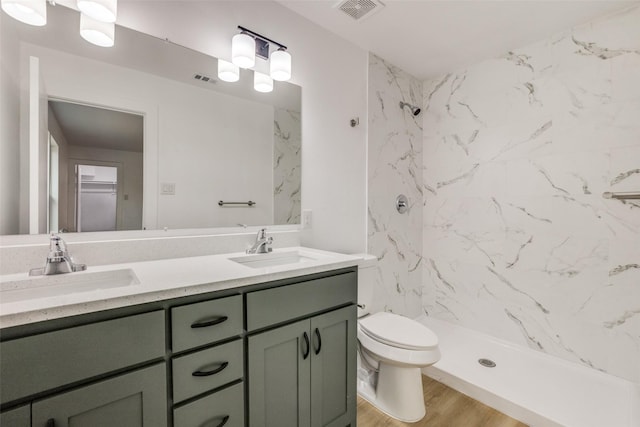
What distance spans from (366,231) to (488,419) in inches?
52.1

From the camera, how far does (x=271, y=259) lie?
5.07 feet

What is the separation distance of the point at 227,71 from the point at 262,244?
947 millimetres

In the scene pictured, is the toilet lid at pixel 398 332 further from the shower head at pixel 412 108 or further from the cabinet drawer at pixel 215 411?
the shower head at pixel 412 108

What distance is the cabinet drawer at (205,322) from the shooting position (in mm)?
861

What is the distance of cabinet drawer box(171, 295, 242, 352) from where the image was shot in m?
0.86

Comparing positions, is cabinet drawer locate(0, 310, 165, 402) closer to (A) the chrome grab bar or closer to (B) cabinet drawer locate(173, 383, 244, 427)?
(B) cabinet drawer locate(173, 383, 244, 427)

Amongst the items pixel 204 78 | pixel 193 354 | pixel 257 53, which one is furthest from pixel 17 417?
pixel 257 53

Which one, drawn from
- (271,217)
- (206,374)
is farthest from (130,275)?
(271,217)

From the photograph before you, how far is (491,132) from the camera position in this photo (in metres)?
2.33

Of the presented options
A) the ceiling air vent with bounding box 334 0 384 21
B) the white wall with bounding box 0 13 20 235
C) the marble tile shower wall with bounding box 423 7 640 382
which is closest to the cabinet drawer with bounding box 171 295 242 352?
the white wall with bounding box 0 13 20 235

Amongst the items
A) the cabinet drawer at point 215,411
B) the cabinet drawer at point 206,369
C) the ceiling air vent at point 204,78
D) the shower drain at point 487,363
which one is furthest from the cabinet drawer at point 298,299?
the shower drain at point 487,363

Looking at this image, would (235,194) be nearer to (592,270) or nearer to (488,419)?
(488,419)

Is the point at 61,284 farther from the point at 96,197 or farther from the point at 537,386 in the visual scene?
the point at 537,386

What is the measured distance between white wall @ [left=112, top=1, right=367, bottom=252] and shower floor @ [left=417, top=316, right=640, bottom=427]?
1.09 metres
